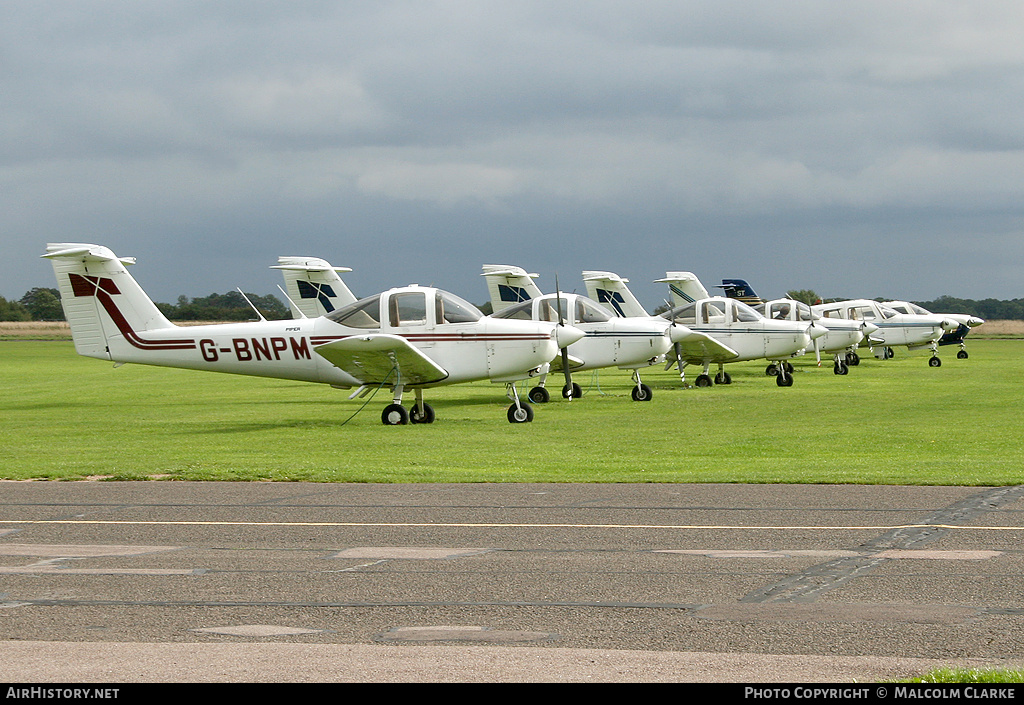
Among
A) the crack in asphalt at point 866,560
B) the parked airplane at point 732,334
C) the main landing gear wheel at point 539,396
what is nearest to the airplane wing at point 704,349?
the parked airplane at point 732,334

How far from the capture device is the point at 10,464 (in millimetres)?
14438

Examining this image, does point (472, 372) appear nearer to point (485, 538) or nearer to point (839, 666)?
point (485, 538)

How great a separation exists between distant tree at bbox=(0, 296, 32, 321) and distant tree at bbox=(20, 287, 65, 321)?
613mm

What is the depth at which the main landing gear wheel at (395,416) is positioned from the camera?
67.4 feet

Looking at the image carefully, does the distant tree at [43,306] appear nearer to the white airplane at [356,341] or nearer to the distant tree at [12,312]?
the distant tree at [12,312]

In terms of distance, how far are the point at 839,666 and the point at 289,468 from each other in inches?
376

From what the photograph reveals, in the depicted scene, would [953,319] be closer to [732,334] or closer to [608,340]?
[732,334]

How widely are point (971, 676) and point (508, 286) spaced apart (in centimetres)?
2928

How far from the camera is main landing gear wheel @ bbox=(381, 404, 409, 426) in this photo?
20.5m

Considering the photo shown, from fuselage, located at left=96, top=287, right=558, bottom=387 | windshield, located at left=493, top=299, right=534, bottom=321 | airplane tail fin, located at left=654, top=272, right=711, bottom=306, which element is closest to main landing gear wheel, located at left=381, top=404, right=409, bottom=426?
fuselage, located at left=96, top=287, right=558, bottom=387

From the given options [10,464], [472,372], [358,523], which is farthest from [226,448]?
[358,523]

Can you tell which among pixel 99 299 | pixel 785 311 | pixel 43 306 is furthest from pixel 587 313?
pixel 43 306

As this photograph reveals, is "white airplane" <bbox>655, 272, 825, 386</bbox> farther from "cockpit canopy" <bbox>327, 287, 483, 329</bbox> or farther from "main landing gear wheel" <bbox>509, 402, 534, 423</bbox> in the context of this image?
"cockpit canopy" <bbox>327, 287, 483, 329</bbox>
